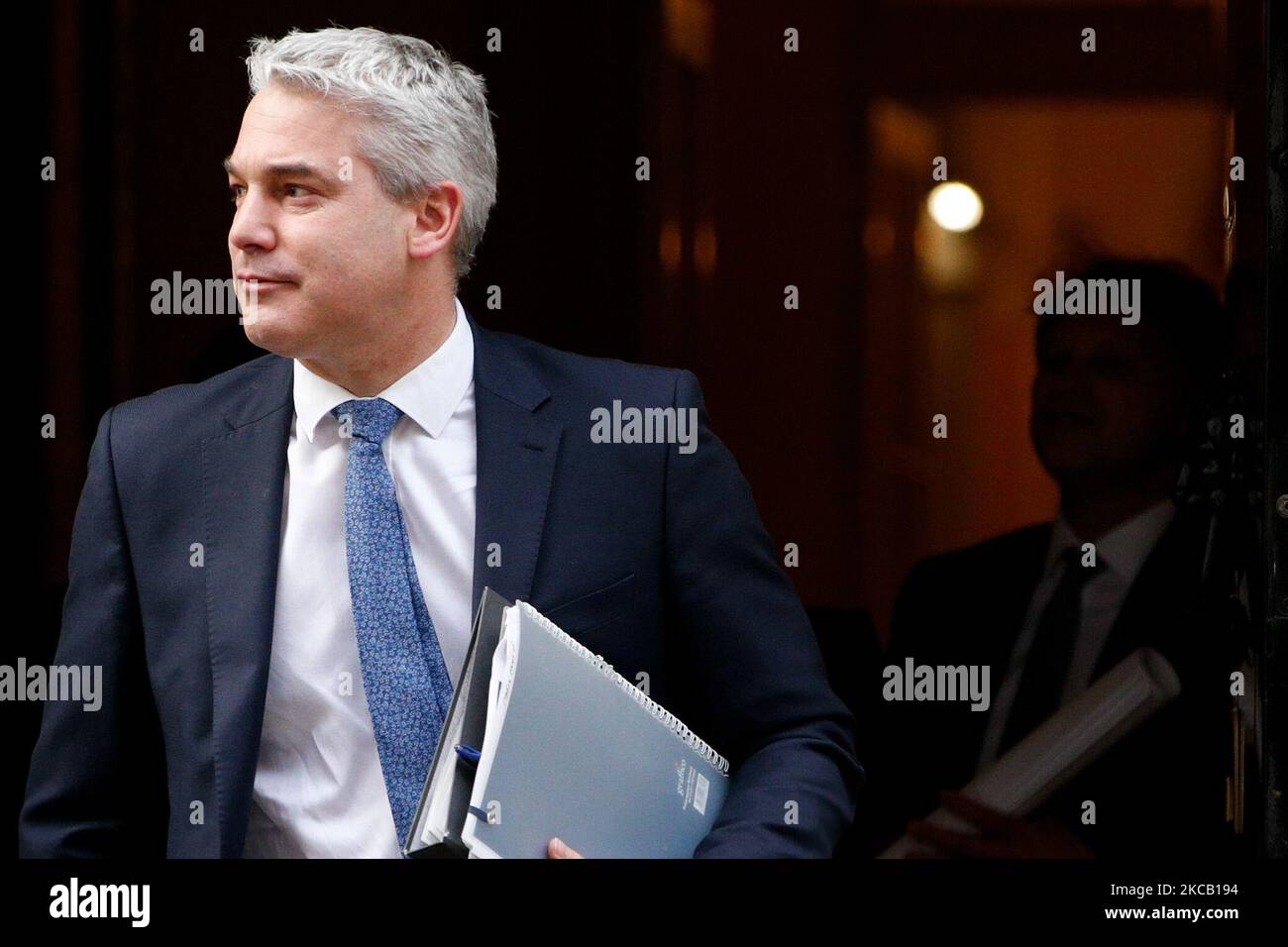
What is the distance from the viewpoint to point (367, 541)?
2.63 metres

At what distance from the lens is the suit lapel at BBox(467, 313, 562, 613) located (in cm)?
265

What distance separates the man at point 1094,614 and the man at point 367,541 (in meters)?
0.48

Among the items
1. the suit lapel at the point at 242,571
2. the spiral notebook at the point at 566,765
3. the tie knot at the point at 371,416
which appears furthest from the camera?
the tie knot at the point at 371,416

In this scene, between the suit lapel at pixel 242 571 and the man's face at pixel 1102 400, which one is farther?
the man's face at pixel 1102 400

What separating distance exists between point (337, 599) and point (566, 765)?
1.67ft

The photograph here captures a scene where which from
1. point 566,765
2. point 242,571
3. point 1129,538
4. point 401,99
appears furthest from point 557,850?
point 1129,538

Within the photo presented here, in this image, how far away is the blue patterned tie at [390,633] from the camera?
2562 mm

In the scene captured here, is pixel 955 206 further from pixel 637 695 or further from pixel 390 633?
pixel 390 633

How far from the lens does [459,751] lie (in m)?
2.30

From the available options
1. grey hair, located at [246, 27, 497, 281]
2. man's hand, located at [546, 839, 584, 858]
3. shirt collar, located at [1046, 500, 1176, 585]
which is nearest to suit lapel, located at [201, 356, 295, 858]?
grey hair, located at [246, 27, 497, 281]

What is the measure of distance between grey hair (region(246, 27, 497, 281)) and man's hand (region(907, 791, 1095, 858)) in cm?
139

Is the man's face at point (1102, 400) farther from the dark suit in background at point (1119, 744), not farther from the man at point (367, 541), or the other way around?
the man at point (367, 541)
